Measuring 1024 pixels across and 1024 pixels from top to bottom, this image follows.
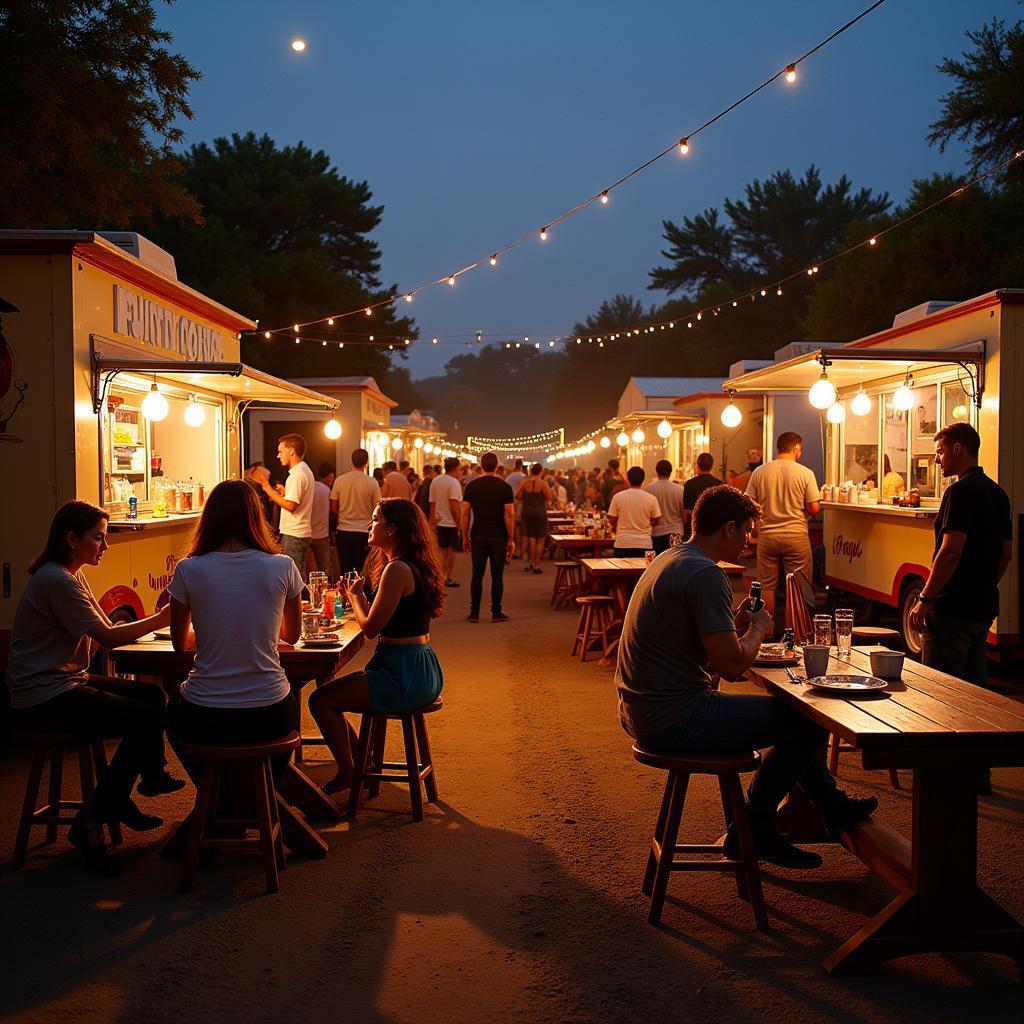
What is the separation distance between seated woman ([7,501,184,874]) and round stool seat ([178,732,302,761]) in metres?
0.43

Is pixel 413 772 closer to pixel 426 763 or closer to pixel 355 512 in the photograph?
pixel 426 763

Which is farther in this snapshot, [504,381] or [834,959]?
[504,381]

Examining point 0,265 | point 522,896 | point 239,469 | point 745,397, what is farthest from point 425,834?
point 745,397

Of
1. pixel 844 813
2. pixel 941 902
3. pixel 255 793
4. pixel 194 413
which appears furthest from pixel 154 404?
pixel 941 902

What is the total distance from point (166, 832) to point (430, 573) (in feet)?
5.73

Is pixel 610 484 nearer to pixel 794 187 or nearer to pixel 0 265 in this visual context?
pixel 0 265

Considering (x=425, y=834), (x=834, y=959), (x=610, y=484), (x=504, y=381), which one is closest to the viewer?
(x=834, y=959)

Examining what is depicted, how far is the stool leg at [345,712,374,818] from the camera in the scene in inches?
204

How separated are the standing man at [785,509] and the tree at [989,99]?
1469cm

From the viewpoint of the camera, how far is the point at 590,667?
9133 mm

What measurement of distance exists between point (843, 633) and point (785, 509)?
4.90 metres

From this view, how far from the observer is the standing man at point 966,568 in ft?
17.5

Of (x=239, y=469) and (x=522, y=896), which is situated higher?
(x=239, y=469)

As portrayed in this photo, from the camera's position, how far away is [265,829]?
13.8 feet
